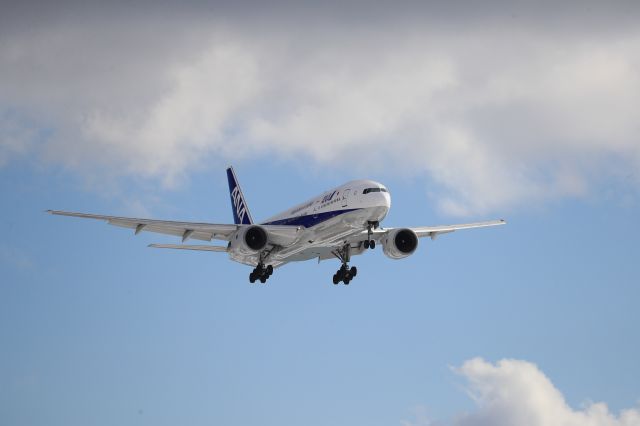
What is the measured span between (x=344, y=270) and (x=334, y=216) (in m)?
7.09

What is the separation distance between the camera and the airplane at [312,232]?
48.6 m

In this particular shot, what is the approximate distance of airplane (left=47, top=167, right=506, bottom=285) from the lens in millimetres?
48594

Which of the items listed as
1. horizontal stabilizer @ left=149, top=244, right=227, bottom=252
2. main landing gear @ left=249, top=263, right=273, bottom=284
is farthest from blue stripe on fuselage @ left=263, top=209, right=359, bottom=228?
horizontal stabilizer @ left=149, top=244, right=227, bottom=252

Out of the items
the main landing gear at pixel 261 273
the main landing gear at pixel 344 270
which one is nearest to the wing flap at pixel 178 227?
the main landing gear at pixel 261 273

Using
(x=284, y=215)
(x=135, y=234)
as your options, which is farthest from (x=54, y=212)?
(x=284, y=215)

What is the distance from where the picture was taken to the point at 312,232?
50.9 metres

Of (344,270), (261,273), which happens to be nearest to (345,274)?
(344,270)

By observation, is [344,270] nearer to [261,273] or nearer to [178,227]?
[261,273]

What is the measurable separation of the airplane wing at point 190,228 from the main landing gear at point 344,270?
4691 millimetres

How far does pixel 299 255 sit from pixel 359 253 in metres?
4.63

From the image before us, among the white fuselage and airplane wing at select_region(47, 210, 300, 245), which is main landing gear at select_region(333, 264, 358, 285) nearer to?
the white fuselage

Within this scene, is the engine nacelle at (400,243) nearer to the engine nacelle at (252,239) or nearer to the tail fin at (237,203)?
the engine nacelle at (252,239)

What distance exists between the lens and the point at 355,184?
49469 mm

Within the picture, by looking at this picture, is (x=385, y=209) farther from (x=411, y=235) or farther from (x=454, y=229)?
(x=454, y=229)
